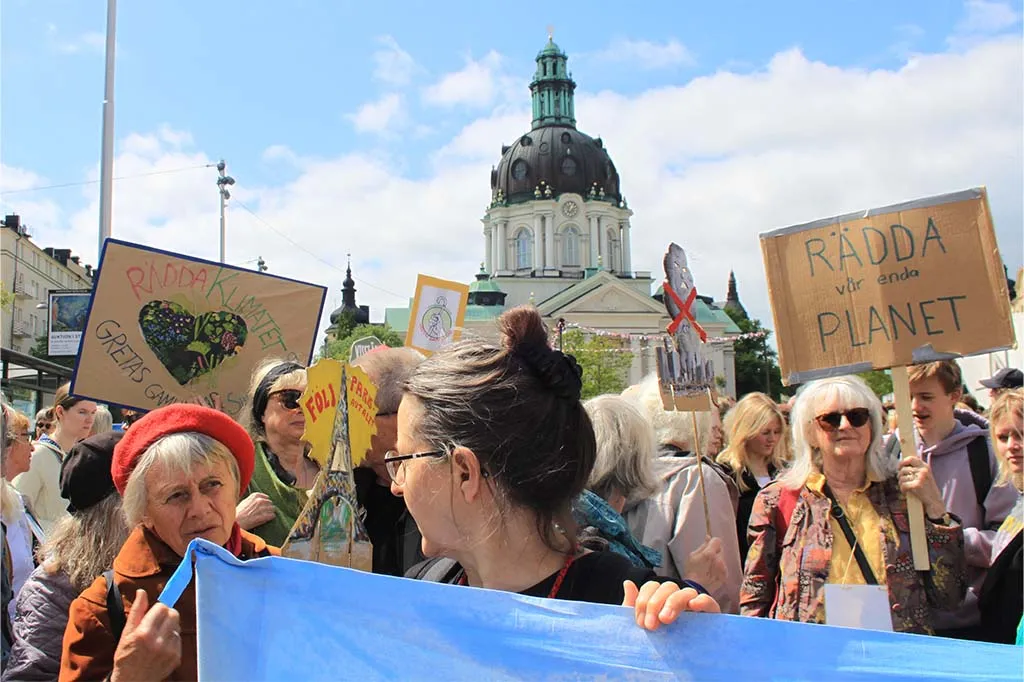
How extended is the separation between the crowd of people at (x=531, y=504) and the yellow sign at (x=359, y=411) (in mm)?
326

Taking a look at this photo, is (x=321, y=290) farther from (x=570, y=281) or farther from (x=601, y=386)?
(x=570, y=281)

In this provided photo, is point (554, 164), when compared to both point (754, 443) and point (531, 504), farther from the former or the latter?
point (531, 504)

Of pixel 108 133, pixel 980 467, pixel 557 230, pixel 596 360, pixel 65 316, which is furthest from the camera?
pixel 557 230

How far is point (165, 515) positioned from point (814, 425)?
240 centimetres

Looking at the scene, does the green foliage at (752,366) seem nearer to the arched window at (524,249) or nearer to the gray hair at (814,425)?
the arched window at (524,249)

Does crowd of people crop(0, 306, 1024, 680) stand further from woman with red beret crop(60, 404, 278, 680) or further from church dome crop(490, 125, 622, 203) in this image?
church dome crop(490, 125, 622, 203)

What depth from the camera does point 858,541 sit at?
11.2 ft

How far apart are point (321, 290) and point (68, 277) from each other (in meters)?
71.6

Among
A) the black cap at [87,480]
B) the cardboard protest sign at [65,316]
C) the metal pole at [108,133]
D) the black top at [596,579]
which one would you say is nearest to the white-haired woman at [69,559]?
the black cap at [87,480]

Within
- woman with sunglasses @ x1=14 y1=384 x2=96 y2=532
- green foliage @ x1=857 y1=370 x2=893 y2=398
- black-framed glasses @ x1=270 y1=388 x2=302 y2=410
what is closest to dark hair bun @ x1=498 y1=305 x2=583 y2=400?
black-framed glasses @ x1=270 y1=388 x2=302 y2=410

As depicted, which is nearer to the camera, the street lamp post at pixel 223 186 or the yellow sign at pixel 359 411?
the yellow sign at pixel 359 411

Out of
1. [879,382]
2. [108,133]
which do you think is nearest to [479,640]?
[108,133]

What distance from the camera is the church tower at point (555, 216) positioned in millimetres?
81625

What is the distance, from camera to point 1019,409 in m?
3.71
